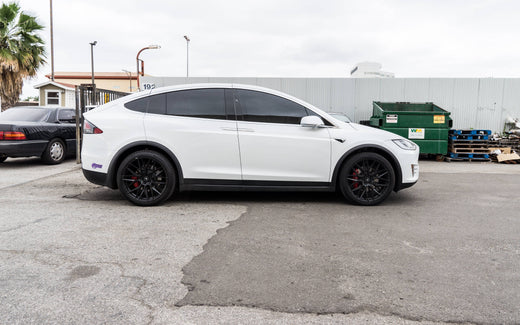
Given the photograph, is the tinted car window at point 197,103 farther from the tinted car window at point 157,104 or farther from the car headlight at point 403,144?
the car headlight at point 403,144

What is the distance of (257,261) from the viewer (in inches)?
134

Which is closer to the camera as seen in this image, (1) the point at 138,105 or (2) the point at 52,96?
(1) the point at 138,105

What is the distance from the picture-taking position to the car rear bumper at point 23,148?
349 inches

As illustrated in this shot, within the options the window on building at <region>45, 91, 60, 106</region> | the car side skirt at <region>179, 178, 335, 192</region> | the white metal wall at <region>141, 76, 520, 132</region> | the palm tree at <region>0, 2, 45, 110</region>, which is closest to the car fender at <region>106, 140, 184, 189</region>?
the car side skirt at <region>179, 178, 335, 192</region>

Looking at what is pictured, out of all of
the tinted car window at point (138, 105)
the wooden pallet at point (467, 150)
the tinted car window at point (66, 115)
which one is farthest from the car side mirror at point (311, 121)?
the wooden pallet at point (467, 150)

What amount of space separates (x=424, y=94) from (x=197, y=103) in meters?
11.4

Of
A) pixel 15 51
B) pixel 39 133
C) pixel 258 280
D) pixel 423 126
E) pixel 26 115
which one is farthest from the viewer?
pixel 15 51

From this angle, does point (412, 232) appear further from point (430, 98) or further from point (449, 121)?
point (430, 98)

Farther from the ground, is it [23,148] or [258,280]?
[23,148]

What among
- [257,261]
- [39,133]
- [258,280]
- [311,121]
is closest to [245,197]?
[311,121]

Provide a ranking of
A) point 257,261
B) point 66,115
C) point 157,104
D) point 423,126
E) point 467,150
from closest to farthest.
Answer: point 257,261, point 157,104, point 66,115, point 423,126, point 467,150

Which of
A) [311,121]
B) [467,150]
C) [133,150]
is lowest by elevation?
[467,150]

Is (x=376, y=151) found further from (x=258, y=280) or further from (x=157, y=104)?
(x=258, y=280)

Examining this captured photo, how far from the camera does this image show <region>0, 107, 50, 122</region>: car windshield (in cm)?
976
